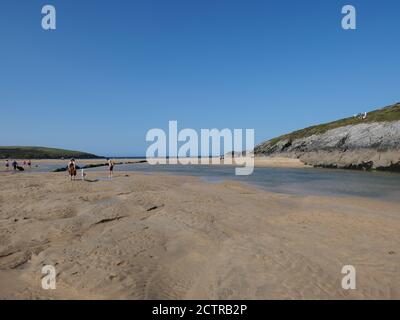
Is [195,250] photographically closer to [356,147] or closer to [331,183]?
[331,183]

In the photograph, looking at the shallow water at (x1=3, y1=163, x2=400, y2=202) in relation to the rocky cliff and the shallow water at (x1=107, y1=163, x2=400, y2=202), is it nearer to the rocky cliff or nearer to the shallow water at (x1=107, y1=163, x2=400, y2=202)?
the shallow water at (x1=107, y1=163, x2=400, y2=202)

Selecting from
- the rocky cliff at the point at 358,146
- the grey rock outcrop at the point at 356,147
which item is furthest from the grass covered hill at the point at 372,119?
the grey rock outcrop at the point at 356,147

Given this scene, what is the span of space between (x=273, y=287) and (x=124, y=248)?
482 cm

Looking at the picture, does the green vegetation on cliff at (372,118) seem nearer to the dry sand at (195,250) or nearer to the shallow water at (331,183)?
the shallow water at (331,183)

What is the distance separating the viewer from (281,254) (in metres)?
9.85

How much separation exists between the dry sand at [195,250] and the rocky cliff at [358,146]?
40.1 m

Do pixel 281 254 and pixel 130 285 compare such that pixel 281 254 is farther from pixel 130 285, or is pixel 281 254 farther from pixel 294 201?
pixel 294 201

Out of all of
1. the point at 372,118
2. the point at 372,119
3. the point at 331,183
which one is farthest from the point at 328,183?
the point at 372,118

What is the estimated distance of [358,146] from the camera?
61125 millimetres

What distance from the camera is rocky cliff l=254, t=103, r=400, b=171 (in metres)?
52.5

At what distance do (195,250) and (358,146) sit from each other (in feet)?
195
